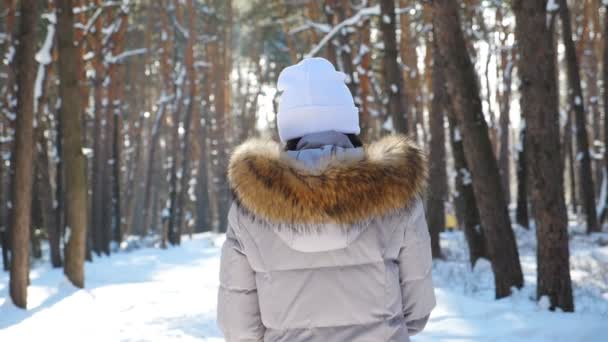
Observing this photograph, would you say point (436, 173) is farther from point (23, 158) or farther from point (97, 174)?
point (97, 174)

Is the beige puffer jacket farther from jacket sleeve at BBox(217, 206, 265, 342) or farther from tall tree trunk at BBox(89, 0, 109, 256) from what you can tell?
tall tree trunk at BBox(89, 0, 109, 256)

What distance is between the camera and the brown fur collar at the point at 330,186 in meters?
2.28

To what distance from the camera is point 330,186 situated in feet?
7.48

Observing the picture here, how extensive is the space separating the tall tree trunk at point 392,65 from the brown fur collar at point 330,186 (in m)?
12.5

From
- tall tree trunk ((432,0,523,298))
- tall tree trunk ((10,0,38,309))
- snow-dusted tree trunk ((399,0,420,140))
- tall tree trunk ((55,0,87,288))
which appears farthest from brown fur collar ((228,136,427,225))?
snow-dusted tree trunk ((399,0,420,140))

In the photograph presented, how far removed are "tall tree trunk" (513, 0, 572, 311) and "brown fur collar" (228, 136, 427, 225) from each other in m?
5.39

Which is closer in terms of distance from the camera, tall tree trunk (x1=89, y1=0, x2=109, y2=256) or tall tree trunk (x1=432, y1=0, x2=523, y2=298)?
tall tree trunk (x1=432, y1=0, x2=523, y2=298)

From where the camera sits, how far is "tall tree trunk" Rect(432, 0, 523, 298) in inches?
347

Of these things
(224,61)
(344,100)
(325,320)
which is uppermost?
(224,61)

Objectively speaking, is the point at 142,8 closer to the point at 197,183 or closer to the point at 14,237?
the point at 197,183

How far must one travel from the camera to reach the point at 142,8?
24.7m

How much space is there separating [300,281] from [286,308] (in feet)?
0.32

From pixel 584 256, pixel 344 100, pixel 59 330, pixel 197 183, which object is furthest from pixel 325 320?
pixel 197 183

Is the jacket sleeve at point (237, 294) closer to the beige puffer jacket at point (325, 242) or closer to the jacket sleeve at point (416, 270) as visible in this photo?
the beige puffer jacket at point (325, 242)
